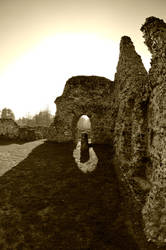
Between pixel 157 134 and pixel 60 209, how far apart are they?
3944 mm

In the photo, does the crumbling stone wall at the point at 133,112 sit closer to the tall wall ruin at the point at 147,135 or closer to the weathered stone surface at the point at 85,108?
the tall wall ruin at the point at 147,135

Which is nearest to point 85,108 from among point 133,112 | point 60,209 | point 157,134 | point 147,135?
point 133,112

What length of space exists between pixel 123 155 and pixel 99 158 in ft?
7.67

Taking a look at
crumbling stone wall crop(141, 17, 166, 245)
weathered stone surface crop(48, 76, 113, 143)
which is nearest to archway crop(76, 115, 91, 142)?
weathered stone surface crop(48, 76, 113, 143)

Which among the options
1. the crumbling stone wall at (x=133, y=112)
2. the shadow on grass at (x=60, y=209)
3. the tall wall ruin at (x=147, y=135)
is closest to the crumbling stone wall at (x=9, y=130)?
the shadow on grass at (x=60, y=209)

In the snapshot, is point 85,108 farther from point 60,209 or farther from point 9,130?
point 60,209

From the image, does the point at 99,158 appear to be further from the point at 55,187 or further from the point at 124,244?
the point at 124,244

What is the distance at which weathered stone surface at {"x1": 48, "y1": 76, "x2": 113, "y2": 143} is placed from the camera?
14.6 metres

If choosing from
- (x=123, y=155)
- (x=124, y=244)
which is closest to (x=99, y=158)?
(x=123, y=155)

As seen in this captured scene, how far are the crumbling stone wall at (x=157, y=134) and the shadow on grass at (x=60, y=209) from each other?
37.0 inches

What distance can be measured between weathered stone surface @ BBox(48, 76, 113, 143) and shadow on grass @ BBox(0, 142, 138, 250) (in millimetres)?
5570

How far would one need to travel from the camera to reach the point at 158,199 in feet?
14.0

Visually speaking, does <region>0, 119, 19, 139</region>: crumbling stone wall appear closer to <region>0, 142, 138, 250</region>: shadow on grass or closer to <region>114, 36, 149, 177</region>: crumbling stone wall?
<region>0, 142, 138, 250</region>: shadow on grass

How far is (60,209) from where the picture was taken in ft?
19.6
